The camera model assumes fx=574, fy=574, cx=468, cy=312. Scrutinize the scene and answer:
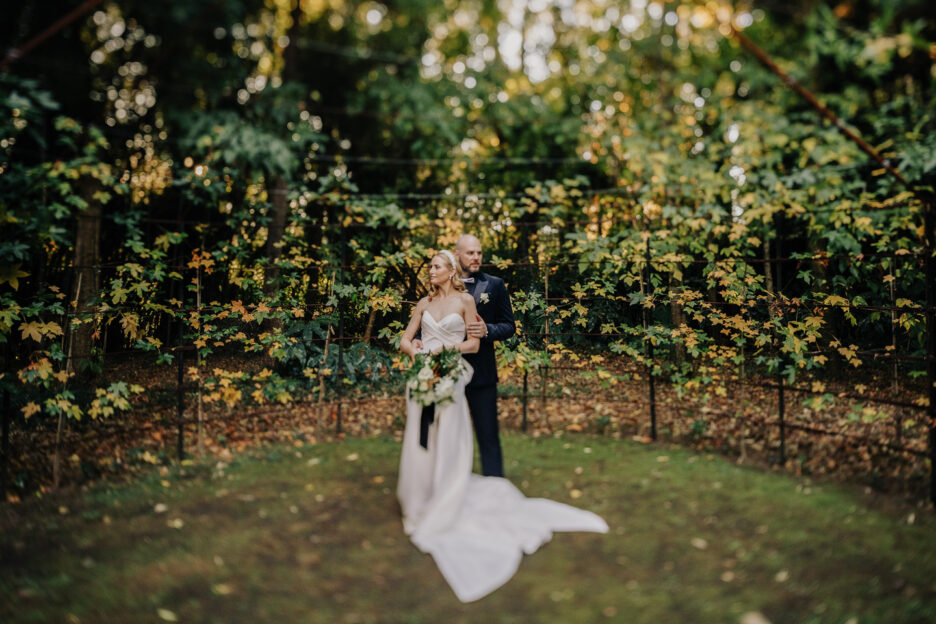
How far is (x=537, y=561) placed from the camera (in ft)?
11.0

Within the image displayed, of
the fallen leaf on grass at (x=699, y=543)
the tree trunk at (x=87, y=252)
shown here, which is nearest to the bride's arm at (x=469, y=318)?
the fallen leaf on grass at (x=699, y=543)

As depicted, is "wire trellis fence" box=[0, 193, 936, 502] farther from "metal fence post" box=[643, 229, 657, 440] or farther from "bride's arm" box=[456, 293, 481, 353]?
"bride's arm" box=[456, 293, 481, 353]

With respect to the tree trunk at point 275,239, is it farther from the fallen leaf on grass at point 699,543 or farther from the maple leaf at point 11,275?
the fallen leaf on grass at point 699,543

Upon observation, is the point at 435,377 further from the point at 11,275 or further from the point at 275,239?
the point at 275,239

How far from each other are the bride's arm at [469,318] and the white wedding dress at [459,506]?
7cm

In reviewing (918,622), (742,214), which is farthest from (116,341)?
(742,214)

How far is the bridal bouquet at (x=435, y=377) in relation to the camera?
3.99 m

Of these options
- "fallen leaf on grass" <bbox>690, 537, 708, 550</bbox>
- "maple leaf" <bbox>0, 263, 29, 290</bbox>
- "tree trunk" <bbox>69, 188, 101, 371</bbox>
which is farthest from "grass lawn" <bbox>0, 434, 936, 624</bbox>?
"tree trunk" <bbox>69, 188, 101, 371</bbox>

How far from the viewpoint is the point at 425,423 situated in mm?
4086

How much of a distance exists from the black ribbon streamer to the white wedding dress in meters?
0.02

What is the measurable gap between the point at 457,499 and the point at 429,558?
481 mm

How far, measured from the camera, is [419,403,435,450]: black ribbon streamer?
4.06 meters

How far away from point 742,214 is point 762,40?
11.4 ft

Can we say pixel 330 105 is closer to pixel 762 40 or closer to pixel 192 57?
pixel 192 57
